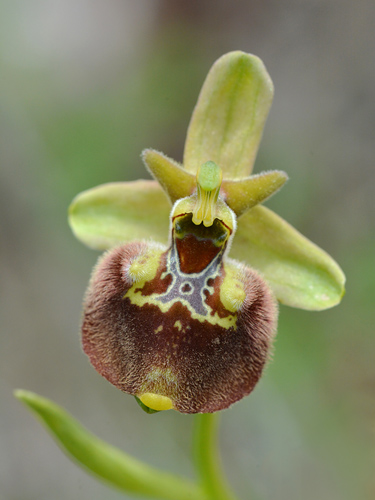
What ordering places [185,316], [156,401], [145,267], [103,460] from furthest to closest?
[103,460] → [145,267] → [185,316] → [156,401]

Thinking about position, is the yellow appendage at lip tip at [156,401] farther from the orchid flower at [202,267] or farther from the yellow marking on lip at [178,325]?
the yellow marking on lip at [178,325]

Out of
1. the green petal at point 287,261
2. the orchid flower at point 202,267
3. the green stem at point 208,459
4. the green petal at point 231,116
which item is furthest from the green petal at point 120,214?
the green stem at point 208,459

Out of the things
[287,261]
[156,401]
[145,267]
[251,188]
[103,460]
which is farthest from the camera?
[103,460]

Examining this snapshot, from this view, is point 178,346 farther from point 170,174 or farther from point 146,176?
point 146,176

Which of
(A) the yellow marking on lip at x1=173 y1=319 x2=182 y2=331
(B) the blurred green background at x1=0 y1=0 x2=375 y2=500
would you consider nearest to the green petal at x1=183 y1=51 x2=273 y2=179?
(A) the yellow marking on lip at x1=173 y1=319 x2=182 y2=331

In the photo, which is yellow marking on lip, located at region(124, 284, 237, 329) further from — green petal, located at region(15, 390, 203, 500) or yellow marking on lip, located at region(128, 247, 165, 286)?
green petal, located at region(15, 390, 203, 500)

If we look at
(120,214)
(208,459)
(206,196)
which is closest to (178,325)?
(206,196)
